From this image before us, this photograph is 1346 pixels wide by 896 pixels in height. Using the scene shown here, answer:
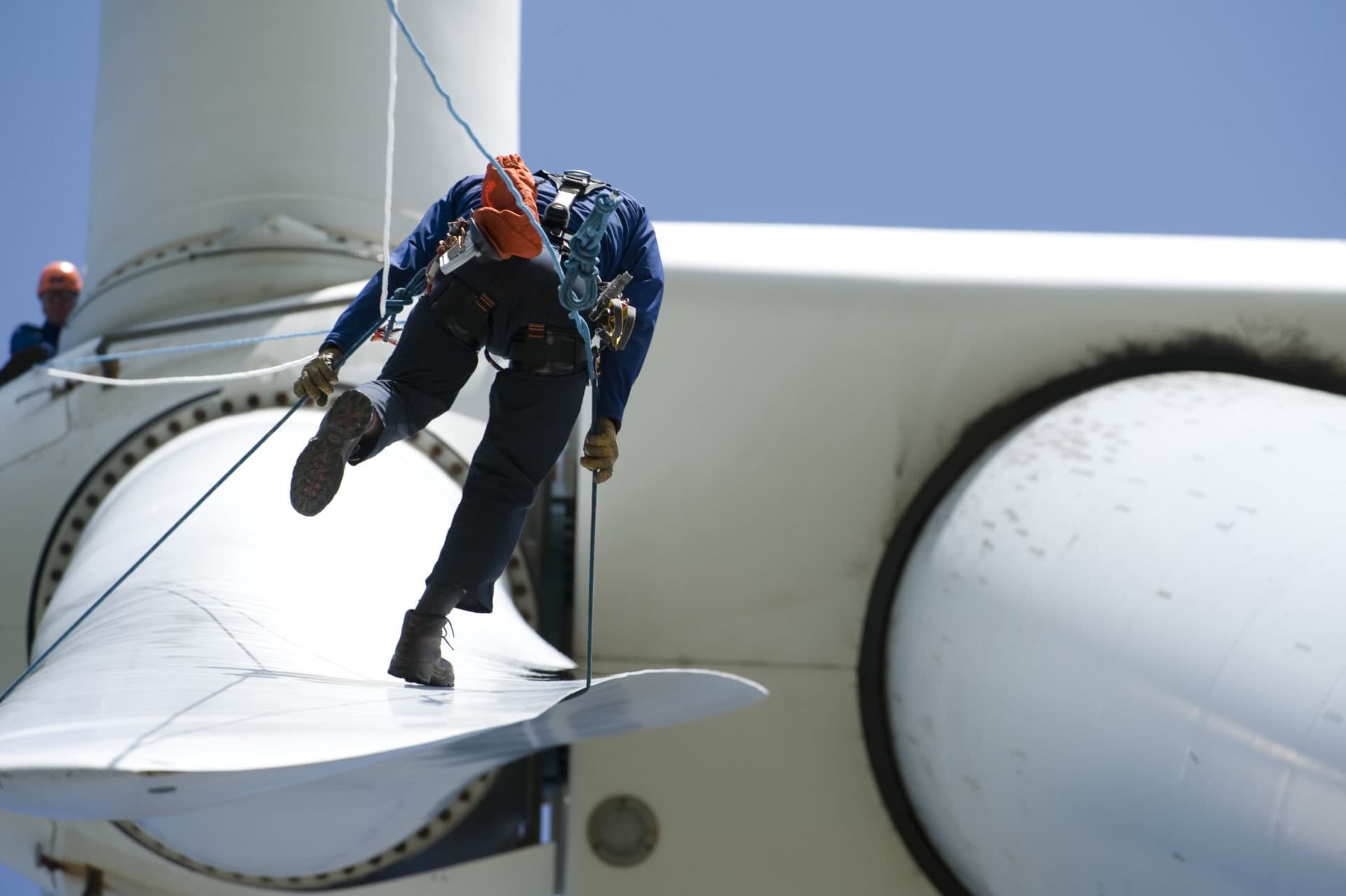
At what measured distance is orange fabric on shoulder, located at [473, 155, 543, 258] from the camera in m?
2.84

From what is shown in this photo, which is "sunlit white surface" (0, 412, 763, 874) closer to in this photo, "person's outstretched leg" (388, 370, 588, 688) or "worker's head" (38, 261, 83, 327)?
"person's outstretched leg" (388, 370, 588, 688)

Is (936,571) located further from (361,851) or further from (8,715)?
(8,715)

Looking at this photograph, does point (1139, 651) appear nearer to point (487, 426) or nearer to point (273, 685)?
point (487, 426)

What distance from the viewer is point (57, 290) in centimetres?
780

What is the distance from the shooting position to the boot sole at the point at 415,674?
3027mm

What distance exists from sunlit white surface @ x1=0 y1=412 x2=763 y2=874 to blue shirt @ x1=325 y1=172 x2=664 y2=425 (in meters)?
0.65

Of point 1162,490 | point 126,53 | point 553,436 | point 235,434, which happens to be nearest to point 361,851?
point 235,434

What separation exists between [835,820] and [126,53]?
4.08 m

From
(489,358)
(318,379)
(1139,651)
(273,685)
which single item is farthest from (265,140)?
(1139,651)

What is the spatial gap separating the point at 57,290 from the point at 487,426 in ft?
18.6

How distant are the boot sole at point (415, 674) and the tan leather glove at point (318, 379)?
607 millimetres

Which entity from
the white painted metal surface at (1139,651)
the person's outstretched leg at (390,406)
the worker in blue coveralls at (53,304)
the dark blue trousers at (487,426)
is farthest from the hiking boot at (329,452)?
the worker in blue coveralls at (53,304)

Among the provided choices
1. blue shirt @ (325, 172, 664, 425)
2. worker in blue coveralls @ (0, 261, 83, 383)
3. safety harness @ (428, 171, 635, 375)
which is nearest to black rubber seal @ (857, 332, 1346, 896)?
blue shirt @ (325, 172, 664, 425)

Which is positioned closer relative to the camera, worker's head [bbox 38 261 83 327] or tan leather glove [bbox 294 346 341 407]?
tan leather glove [bbox 294 346 341 407]
